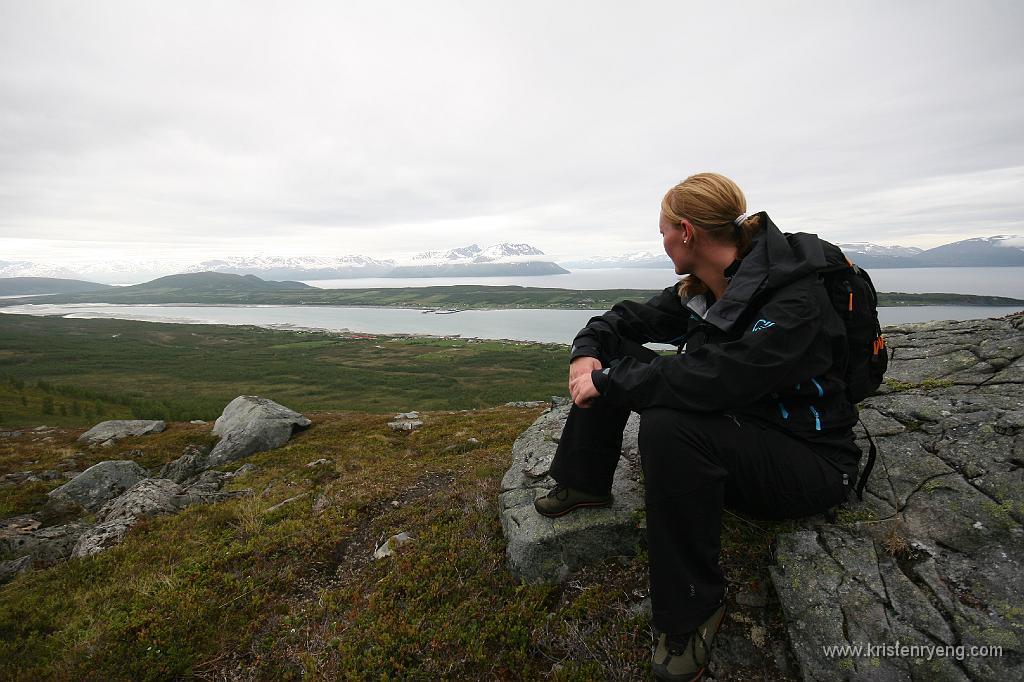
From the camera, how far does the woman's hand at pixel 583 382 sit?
3949 mm

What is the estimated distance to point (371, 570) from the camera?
545 centimetres

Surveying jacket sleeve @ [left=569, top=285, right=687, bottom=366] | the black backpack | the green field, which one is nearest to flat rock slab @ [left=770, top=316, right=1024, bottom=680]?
the black backpack

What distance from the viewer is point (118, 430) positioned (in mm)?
19344

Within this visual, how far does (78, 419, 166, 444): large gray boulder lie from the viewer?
18.7 metres

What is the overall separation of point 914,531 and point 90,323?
248m

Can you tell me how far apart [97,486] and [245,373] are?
89.9 m

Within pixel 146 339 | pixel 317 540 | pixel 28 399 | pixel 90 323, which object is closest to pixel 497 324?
pixel 146 339

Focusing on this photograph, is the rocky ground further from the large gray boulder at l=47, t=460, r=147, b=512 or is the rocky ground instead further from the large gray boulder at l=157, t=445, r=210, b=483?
the large gray boulder at l=157, t=445, r=210, b=483

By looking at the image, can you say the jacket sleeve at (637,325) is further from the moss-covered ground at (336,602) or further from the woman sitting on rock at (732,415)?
the moss-covered ground at (336,602)

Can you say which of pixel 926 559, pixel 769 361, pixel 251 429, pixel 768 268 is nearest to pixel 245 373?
pixel 251 429

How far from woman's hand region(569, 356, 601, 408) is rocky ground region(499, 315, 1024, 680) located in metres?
1.68

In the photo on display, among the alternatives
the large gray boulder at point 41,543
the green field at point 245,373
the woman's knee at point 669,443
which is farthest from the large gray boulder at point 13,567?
the green field at point 245,373

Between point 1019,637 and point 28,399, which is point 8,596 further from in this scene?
point 28,399

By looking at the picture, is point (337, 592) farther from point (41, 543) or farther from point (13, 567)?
point (41, 543)
